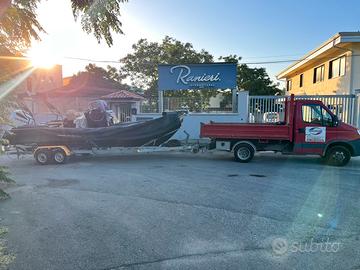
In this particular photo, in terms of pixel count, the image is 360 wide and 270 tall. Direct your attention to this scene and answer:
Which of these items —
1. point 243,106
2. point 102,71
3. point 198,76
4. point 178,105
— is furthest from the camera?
point 102,71

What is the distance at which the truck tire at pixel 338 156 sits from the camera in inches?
398

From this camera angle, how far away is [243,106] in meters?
15.5

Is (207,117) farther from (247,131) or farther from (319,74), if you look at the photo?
(319,74)

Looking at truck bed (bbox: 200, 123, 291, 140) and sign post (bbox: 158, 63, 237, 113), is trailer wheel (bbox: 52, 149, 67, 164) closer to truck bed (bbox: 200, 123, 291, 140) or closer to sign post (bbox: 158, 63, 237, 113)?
truck bed (bbox: 200, 123, 291, 140)

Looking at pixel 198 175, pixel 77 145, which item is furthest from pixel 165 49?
pixel 198 175

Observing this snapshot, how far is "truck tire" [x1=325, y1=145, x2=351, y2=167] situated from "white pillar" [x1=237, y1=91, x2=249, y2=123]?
18.8 feet

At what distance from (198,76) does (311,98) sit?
566 centimetres

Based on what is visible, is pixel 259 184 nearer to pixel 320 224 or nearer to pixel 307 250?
pixel 320 224

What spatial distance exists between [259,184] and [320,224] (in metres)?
2.65

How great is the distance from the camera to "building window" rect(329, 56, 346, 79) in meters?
18.0

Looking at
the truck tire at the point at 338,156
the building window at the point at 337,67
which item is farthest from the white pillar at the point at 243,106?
the building window at the point at 337,67

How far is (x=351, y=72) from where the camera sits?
55.0 feet

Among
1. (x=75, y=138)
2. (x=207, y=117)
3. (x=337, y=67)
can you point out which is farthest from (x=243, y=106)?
(x=75, y=138)

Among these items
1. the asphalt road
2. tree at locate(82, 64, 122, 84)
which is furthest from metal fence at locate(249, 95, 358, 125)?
tree at locate(82, 64, 122, 84)
